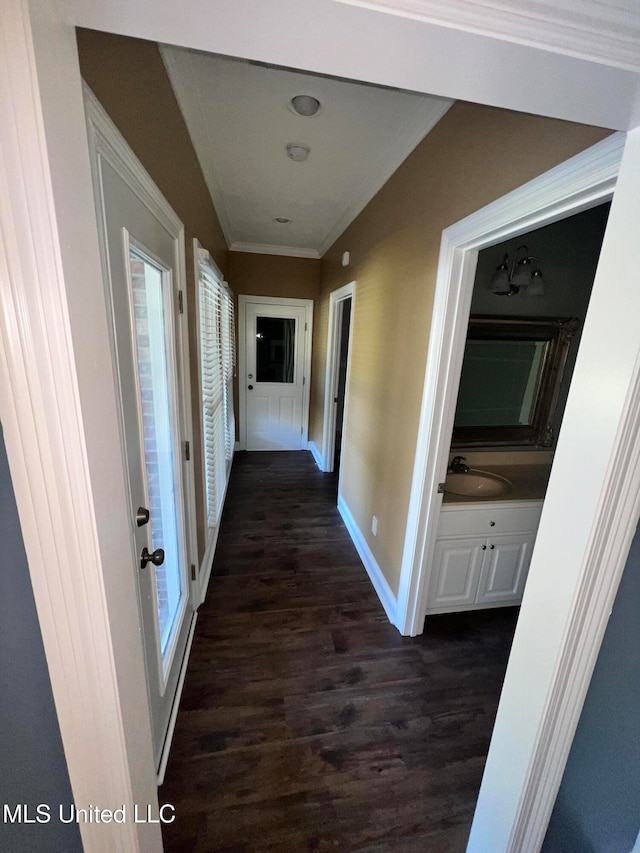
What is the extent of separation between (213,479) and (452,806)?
1988 millimetres

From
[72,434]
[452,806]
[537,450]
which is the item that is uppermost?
[72,434]

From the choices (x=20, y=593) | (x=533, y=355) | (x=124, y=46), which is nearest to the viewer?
(x=20, y=593)

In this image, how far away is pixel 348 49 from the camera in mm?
506

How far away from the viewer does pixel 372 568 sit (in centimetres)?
239

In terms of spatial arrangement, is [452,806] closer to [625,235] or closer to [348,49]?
[625,235]

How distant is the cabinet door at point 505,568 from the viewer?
1.99 metres

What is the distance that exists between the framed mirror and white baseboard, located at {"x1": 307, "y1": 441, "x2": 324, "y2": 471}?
2.22 metres

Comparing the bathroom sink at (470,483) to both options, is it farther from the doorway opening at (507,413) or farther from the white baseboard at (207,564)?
the white baseboard at (207,564)

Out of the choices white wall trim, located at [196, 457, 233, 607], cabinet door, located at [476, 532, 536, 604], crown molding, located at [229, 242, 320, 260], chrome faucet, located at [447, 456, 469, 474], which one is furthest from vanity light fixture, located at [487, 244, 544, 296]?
crown molding, located at [229, 242, 320, 260]

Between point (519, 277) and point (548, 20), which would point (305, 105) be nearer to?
point (519, 277)

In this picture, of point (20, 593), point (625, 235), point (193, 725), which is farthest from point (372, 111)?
point (193, 725)

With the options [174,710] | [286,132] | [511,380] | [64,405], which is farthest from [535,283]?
[174,710]

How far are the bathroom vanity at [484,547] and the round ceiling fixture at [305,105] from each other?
1.99 meters

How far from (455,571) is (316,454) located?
2711mm
